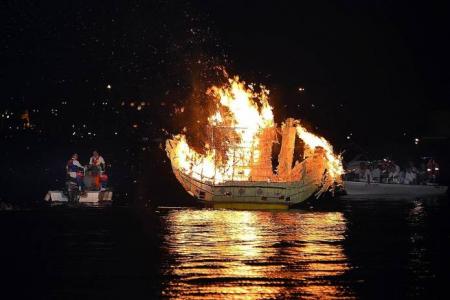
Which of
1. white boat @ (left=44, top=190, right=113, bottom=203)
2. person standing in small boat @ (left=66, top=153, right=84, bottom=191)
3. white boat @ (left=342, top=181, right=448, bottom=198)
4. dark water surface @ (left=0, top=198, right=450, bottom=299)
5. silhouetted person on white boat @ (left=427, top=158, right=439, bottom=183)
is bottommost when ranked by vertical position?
dark water surface @ (left=0, top=198, right=450, bottom=299)

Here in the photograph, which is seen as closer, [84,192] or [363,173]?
[84,192]

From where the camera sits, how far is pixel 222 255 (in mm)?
20781

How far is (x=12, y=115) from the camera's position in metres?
109

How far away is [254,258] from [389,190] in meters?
35.6

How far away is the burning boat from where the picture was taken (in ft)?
123

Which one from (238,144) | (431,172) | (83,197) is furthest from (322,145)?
(431,172)

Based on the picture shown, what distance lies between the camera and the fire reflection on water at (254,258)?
1614 centimetres

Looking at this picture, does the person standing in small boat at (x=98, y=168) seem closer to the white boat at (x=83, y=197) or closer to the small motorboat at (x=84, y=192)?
the small motorboat at (x=84, y=192)

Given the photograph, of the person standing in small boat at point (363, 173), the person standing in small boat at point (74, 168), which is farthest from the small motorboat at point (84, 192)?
the person standing in small boat at point (363, 173)

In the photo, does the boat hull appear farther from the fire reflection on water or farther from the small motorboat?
the fire reflection on water

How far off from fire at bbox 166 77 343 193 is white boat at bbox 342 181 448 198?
1375cm

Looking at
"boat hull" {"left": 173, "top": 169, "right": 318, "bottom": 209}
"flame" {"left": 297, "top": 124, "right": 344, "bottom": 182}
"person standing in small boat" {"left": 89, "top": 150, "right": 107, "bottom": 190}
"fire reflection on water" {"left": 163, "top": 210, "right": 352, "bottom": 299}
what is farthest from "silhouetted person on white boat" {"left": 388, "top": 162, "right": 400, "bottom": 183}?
"fire reflection on water" {"left": 163, "top": 210, "right": 352, "bottom": 299}

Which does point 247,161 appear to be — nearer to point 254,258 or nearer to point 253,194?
point 253,194

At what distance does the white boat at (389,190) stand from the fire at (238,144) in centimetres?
1375
